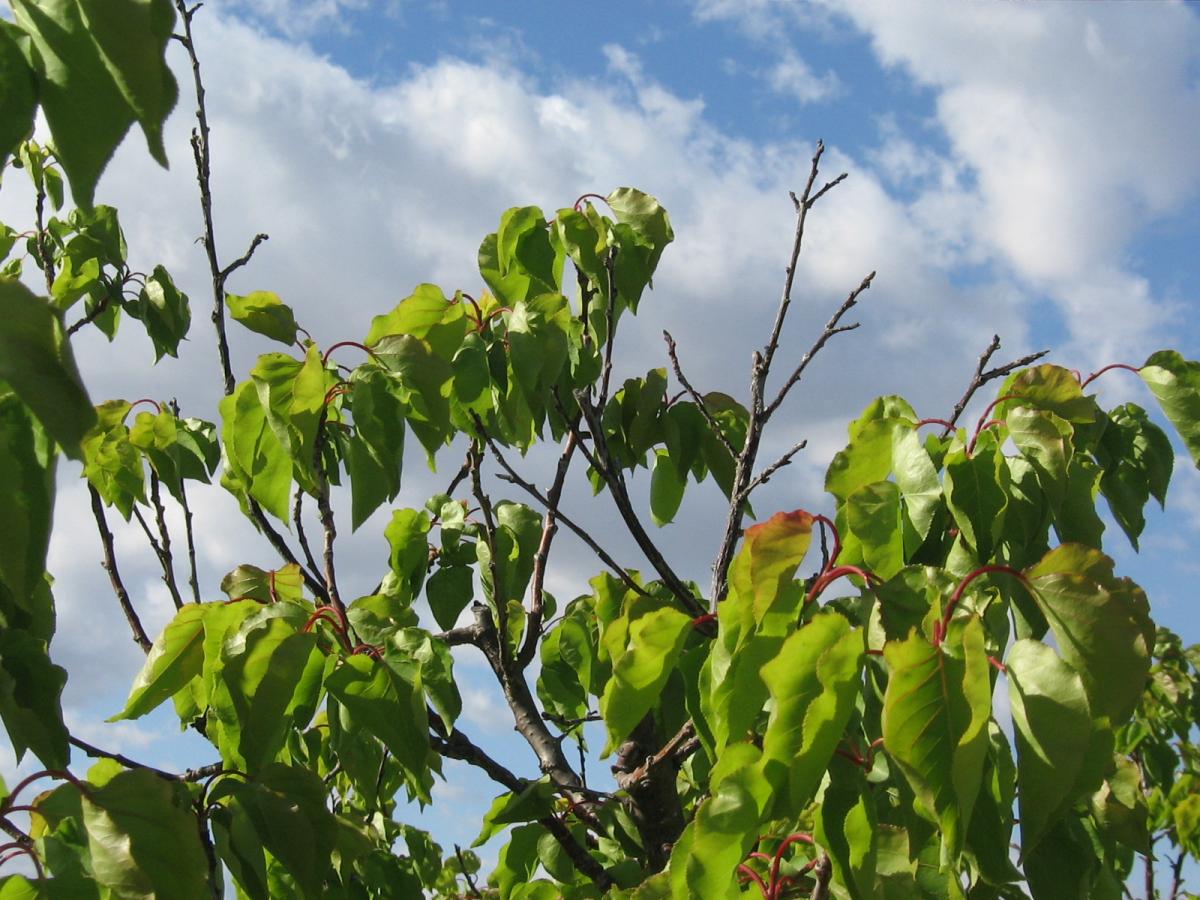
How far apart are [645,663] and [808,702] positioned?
1.14 ft

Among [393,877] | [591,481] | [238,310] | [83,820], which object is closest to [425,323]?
[238,310]

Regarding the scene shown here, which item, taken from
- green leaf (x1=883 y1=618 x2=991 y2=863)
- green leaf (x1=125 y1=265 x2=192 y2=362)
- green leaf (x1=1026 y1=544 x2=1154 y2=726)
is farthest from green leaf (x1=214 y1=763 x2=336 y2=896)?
green leaf (x1=125 y1=265 x2=192 y2=362)

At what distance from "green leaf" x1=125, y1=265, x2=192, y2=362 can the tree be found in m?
0.92

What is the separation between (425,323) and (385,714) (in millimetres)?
937

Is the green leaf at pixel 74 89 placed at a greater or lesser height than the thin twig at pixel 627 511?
lesser

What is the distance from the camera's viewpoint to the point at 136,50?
92cm

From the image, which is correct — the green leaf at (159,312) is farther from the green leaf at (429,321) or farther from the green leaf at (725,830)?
the green leaf at (725,830)

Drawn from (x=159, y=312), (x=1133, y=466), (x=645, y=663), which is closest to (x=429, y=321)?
(x=645, y=663)

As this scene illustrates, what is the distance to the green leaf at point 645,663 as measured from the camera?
1.59m

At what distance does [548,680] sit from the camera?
2.97m

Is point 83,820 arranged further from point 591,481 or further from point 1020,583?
point 591,481

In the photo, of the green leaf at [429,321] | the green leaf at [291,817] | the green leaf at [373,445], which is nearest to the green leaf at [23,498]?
the green leaf at [291,817]

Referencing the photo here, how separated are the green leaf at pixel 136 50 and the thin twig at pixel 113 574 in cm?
240

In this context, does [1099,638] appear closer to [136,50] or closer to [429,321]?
[136,50]
